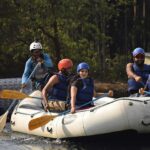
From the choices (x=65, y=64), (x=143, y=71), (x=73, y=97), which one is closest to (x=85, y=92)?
(x=73, y=97)

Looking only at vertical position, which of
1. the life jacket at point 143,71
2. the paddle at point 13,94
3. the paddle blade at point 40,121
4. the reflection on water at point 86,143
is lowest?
the reflection on water at point 86,143

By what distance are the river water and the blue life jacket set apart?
60 centimetres

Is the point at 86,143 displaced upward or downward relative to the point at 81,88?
downward

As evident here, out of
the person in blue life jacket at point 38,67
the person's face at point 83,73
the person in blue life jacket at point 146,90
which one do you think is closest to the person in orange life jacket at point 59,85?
the person's face at point 83,73

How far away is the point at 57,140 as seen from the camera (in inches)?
366

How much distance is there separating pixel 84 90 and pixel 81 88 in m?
0.07

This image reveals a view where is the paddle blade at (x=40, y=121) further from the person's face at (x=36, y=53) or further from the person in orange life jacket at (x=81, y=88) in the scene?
the person's face at (x=36, y=53)

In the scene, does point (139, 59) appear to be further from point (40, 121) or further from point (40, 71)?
point (40, 71)

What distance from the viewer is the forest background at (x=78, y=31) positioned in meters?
17.6

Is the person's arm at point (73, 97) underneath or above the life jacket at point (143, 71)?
underneath

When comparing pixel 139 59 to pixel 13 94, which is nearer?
pixel 139 59

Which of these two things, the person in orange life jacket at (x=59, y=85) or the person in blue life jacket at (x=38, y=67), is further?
the person in blue life jacket at (x=38, y=67)

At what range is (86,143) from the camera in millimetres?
9172

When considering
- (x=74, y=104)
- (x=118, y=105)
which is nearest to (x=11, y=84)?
(x=74, y=104)
